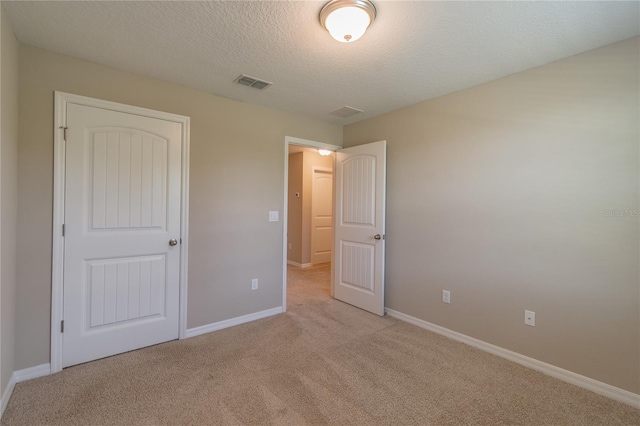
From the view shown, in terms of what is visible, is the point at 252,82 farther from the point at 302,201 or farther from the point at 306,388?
the point at 302,201

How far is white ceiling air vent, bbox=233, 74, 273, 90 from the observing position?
2512mm

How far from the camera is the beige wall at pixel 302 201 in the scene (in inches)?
232

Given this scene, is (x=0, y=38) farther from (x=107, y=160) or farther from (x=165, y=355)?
(x=165, y=355)

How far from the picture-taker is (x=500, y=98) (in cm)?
246

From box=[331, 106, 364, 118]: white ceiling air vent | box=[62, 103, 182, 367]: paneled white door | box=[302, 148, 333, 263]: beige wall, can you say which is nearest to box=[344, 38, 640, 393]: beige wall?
box=[331, 106, 364, 118]: white ceiling air vent

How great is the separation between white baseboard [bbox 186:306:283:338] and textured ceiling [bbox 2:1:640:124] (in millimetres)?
2328

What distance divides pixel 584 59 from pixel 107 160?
3.67 m

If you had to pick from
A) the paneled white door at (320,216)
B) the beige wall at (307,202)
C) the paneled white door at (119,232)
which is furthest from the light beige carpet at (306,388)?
the paneled white door at (320,216)

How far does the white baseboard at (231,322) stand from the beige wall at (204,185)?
51 millimetres

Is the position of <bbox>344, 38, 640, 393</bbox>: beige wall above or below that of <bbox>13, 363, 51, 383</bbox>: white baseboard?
above

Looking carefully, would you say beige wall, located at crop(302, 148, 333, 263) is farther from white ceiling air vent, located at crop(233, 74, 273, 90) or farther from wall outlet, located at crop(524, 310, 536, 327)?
wall outlet, located at crop(524, 310, 536, 327)

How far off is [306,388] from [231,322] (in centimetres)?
133

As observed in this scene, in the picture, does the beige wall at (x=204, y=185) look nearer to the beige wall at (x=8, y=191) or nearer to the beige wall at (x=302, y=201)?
the beige wall at (x=8, y=191)

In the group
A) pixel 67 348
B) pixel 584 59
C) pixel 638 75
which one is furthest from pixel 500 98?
pixel 67 348
